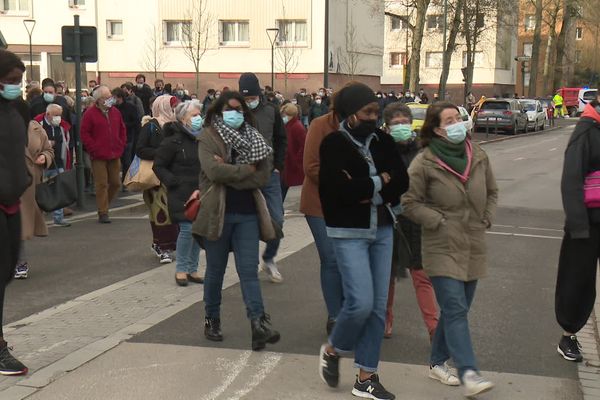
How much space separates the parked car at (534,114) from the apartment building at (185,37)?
33.4 ft

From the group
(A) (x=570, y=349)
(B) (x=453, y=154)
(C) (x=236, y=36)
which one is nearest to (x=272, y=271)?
(A) (x=570, y=349)

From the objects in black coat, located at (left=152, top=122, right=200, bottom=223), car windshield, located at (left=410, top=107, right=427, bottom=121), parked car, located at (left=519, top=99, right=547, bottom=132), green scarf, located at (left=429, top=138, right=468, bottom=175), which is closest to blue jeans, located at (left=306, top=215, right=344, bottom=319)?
green scarf, located at (left=429, top=138, right=468, bottom=175)

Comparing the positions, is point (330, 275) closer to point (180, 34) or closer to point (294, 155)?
point (294, 155)

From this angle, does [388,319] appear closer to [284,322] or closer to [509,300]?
[284,322]

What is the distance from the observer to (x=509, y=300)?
760cm

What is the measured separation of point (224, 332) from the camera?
6367 mm

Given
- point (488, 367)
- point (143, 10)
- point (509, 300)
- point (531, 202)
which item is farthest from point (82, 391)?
point (143, 10)

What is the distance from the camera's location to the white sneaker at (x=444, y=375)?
516 cm

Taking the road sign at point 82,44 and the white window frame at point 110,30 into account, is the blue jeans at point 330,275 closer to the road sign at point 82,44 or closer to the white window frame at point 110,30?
the road sign at point 82,44

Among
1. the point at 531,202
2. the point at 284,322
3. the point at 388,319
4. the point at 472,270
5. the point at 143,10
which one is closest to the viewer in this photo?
the point at 472,270

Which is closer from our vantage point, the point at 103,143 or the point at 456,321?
the point at 456,321

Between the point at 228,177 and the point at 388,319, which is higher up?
the point at 228,177

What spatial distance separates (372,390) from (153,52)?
4559cm

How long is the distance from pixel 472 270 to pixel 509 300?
2793 millimetres
